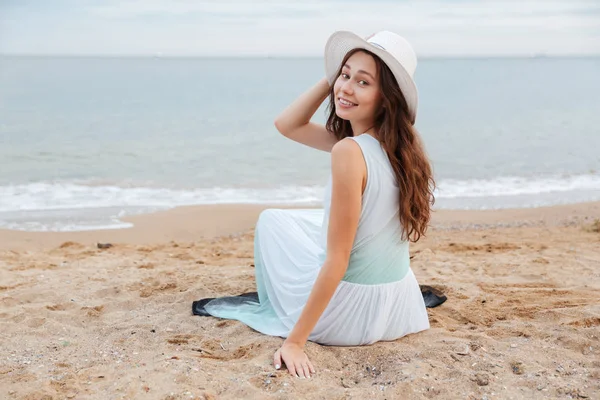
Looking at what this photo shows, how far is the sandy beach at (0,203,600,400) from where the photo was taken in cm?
286

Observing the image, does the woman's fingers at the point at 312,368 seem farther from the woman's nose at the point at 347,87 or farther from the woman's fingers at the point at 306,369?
the woman's nose at the point at 347,87

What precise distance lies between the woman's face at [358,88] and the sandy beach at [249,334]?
1.24 metres

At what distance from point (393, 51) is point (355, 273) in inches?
44.9

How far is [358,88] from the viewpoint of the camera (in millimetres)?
3049

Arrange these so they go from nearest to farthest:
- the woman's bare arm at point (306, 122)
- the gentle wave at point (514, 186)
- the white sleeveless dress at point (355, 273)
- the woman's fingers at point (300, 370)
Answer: the woman's fingers at point (300, 370) → the white sleeveless dress at point (355, 273) → the woman's bare arm at point (306, 122) → the gentle wave at point (514, 186)

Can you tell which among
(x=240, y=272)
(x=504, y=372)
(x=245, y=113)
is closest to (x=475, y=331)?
(x=504, y=372)

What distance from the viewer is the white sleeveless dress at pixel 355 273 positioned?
10.3 feet

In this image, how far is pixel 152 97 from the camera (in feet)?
99.2

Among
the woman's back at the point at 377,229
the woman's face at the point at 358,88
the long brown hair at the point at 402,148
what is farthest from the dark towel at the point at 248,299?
the woman's face at the point at 358,88

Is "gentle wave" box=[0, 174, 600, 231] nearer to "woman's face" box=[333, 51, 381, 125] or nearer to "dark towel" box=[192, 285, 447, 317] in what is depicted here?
"dark towel" box=[192, 285, 447, 317]

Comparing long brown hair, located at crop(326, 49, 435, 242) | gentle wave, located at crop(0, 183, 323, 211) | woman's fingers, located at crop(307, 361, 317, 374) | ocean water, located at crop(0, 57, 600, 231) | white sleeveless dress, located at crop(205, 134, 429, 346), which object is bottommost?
gentle wave, located at crop(0, 183, 323, 211)

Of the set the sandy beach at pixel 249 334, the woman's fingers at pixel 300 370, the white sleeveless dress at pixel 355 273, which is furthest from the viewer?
the white sleeveless dress at pixel 355 273

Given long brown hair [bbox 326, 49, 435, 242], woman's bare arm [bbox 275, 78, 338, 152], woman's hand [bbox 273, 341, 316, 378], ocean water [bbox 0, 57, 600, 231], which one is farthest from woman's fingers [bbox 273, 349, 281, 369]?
ocean water [bbox 0, 57, 600, 231]

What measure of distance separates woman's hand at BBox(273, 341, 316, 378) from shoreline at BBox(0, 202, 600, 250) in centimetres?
458
